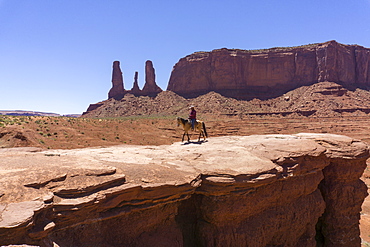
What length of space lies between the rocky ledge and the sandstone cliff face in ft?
227

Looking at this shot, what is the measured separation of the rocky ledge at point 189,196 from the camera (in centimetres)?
386

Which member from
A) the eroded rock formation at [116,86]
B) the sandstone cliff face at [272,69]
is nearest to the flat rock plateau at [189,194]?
the sandstone cliff face at [272,69]

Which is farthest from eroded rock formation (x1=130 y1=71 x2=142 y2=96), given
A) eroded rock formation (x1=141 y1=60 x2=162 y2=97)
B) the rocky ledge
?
the rocky ledge

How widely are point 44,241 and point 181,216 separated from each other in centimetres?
349

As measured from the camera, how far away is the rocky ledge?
3.86m

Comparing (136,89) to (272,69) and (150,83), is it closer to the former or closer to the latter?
(150,83)

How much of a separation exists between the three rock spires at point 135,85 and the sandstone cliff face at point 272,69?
993cm

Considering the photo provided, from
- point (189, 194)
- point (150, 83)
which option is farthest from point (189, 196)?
point (150, 83)

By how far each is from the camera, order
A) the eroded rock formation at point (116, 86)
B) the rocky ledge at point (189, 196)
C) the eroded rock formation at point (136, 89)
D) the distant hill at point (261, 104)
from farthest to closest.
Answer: the eroded rock formation at point (116, 86) < the eroded rock formation at point (136, 89) < the distant hill at point (261, 104) < the rocky ledge at point (189, 196)

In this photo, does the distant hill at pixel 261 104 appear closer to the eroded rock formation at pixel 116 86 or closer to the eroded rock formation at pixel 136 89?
the eroded rock formation at pixel 136 89

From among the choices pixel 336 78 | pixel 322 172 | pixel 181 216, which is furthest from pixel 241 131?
pixel 336 78

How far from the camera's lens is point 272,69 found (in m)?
78.4

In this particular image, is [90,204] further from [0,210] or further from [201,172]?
[201,172]

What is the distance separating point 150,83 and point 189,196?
269 ft
